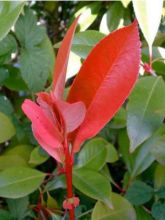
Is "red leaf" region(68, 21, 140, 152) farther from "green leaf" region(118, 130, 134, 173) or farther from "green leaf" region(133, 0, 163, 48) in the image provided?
"green leaf" region(118, 130, 134, 173)

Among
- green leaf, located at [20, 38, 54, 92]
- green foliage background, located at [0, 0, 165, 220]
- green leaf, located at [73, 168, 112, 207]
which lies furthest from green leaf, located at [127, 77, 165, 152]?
green leaf, located at [20, 38, 54, 92]

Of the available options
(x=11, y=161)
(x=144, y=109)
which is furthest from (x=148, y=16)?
(x=11, y=161)

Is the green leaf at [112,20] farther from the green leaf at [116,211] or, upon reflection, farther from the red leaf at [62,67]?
the red leaf at [62,67]

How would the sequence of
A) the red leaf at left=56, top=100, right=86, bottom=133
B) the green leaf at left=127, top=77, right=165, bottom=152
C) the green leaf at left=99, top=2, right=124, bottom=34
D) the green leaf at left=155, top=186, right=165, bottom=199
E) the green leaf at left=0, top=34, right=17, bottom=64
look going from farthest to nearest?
the green leaf at left=99, top=2, right=124, bottom=34 → the green leaf at left=0, top=34, right=17, bottom=64 → the green leaf at left=155, top=186, right=165, bottom=199 → the green leaf at left=127, top=77, right=165, bottom=152 → the red leaf at left=56, top=100, right=86, bottom=133

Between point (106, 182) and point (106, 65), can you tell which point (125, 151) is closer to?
point (106, 182)

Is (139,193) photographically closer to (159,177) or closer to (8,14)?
(159,177)

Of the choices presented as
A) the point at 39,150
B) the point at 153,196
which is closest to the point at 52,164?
the point at 39,150

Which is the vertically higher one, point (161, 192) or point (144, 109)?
point (144, 109)
